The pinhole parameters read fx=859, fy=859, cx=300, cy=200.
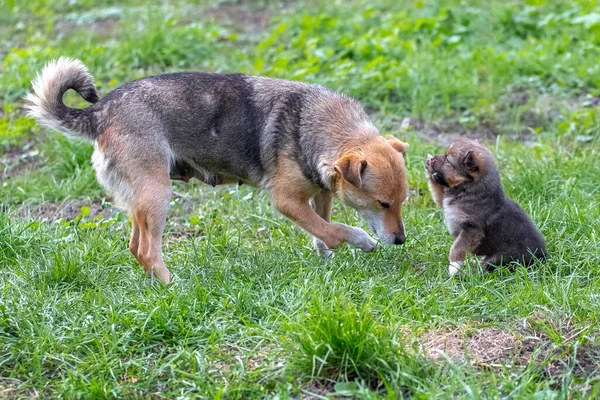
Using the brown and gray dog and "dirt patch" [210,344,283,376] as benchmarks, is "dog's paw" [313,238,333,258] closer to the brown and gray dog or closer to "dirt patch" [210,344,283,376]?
the brown and gray dog

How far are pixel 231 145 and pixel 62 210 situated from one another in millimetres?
1903

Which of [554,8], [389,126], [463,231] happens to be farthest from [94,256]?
[554,8]

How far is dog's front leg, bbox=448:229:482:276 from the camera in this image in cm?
558

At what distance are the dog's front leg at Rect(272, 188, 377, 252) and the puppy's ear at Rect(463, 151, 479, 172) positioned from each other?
870mm

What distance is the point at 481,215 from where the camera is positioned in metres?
5.61

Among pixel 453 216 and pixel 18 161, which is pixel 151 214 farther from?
pixel 18 161

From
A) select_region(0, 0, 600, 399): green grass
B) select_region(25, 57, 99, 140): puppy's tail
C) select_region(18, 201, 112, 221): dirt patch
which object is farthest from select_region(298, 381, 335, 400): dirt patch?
select_region(18, 201, 112, 221): dirt patch

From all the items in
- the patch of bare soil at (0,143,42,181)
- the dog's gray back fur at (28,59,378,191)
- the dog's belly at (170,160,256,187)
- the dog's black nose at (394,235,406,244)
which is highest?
the dog's gray back fur at (28,59,378,191)

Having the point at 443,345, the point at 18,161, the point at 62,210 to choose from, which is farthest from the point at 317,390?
the point at 18,161

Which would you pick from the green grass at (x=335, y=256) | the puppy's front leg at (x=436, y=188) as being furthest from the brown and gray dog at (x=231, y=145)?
the green grass at (x=335, y=256)

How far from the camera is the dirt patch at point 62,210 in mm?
7172

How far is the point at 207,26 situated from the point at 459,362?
27.5 ft

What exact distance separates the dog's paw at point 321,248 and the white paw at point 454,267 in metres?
0.86

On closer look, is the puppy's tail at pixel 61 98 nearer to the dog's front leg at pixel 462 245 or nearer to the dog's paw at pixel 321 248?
the dog's paw at pixel 321 248
